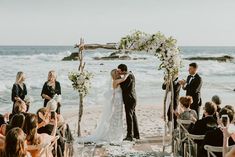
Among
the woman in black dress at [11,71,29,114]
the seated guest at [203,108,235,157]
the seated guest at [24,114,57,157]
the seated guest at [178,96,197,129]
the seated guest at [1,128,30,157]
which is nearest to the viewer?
the seated guest at [1,128,30,157]

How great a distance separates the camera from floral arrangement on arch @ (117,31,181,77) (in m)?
8.77

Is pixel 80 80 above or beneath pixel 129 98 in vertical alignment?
above

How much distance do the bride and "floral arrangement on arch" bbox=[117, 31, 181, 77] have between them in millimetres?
980

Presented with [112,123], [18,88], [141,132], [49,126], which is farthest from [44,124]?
[141,132]

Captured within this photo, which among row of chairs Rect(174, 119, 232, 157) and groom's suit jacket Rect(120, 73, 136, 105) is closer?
row of chairs Rect(174, 119, 232, 157)

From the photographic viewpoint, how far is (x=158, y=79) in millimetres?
28812

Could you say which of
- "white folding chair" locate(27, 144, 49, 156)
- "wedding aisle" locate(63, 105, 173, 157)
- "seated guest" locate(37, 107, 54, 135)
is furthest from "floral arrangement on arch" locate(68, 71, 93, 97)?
"white folding chair" locate(27, 144, 49, 156)

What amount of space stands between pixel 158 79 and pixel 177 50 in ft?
66.1

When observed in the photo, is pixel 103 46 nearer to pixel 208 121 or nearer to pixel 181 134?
pixel 181 134

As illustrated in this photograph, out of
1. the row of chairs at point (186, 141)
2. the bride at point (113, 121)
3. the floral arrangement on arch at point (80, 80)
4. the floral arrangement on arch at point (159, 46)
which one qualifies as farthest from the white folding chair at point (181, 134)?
the floral arrangement on arch at point (80, 80)

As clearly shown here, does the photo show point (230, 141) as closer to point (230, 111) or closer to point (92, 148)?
point (230, 111)

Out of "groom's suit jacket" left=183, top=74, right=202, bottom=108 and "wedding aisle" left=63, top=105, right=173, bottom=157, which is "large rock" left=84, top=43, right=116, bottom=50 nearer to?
"groom's suit jacket" left=183, top=74, right=202, bottom=108

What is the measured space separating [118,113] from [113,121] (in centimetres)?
22

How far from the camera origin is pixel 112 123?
10242 millimetres
